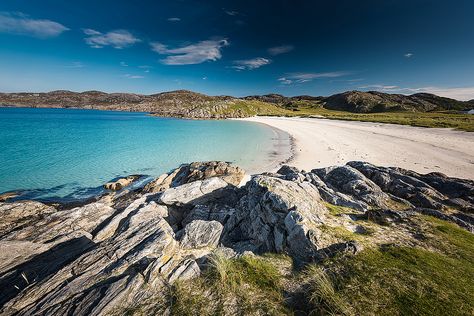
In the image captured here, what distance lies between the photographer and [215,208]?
12000 millimetres

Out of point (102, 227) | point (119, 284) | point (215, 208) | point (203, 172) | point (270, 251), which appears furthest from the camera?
point (203, 172)

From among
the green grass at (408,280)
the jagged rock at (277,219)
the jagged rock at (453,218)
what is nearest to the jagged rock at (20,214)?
the jagged rock at (277,219)

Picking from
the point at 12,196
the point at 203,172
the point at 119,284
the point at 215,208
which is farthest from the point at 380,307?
the point at 12,196

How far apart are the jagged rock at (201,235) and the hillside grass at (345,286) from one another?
2264 millimetres

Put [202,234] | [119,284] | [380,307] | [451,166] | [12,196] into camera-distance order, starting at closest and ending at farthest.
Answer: [380,307] → [119,284] → [202,234] → [12,196] → [451,166]

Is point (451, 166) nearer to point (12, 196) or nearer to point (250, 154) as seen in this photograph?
point (250, 154)

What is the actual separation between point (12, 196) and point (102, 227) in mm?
16740

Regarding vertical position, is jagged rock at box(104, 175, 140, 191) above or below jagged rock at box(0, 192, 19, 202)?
above

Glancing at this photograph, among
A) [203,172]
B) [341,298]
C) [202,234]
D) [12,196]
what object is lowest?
[12,196]

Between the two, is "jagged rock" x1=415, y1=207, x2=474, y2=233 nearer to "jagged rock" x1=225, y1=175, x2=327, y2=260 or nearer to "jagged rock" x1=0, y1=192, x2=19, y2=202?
"jagged rock" x1=225, y1=175, x2=327, y2=260

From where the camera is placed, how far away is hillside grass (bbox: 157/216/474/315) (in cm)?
417

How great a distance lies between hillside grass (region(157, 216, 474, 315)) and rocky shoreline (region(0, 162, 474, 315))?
0.49 m

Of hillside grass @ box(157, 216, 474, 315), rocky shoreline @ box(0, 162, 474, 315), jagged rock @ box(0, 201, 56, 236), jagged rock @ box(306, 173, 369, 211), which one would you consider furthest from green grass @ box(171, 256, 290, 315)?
jagged rock @ box(0, 201, 56, 236)

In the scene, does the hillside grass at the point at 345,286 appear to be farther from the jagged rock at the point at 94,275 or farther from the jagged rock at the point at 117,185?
the jagged rock at the point at 117,185
